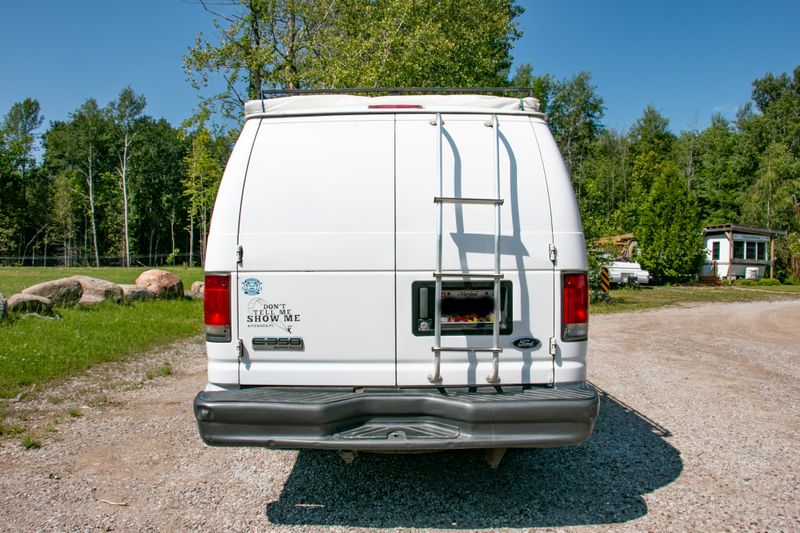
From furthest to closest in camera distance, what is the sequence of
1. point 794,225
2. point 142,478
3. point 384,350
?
point 794,225, point 142,478, point 384,350

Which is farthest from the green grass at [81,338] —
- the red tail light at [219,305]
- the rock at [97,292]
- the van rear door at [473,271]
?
the van rear door at [473,271]

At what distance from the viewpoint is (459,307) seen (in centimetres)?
336

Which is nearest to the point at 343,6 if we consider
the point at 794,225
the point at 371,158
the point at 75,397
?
the point at 75,397

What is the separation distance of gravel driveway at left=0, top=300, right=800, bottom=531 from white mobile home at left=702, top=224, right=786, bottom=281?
107ft

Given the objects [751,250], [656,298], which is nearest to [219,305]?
[656,298]

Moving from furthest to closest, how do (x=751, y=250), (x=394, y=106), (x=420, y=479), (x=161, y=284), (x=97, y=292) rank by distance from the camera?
(x=751, y=250) → (x=161, y=284) → (x=97, y=292) → (x=420, y=479) → (x=394, y=106)

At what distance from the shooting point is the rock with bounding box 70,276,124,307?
1283 cm

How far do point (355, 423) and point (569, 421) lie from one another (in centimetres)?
117

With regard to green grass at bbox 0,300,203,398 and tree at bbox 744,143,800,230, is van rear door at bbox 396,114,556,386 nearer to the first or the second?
green grass at bbox 0,300,203,398

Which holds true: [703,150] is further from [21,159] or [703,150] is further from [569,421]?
[21,159]

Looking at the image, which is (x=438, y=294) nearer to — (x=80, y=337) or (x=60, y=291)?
(x=80, y=337)

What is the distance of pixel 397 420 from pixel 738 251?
38809 mm

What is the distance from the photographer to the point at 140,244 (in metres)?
69.2

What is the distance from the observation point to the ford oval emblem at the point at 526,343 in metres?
3.38
